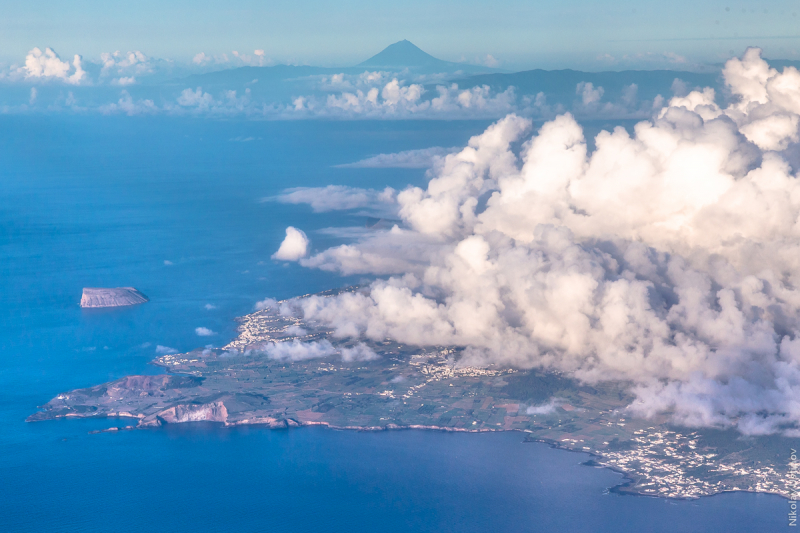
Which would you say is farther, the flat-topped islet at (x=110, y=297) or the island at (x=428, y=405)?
the flat-topped islet at (x=110, y=297)

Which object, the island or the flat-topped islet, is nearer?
the island

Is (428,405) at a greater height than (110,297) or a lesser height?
lesser

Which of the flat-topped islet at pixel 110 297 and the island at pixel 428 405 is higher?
the flat-topped islet at pixel 110 297

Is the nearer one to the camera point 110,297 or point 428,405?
point 428,405

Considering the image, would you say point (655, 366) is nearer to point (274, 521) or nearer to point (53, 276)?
point (274, 521)

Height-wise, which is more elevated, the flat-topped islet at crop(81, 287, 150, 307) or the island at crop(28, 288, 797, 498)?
the flat-topped islet at crop(81, 287, 150, 307)
